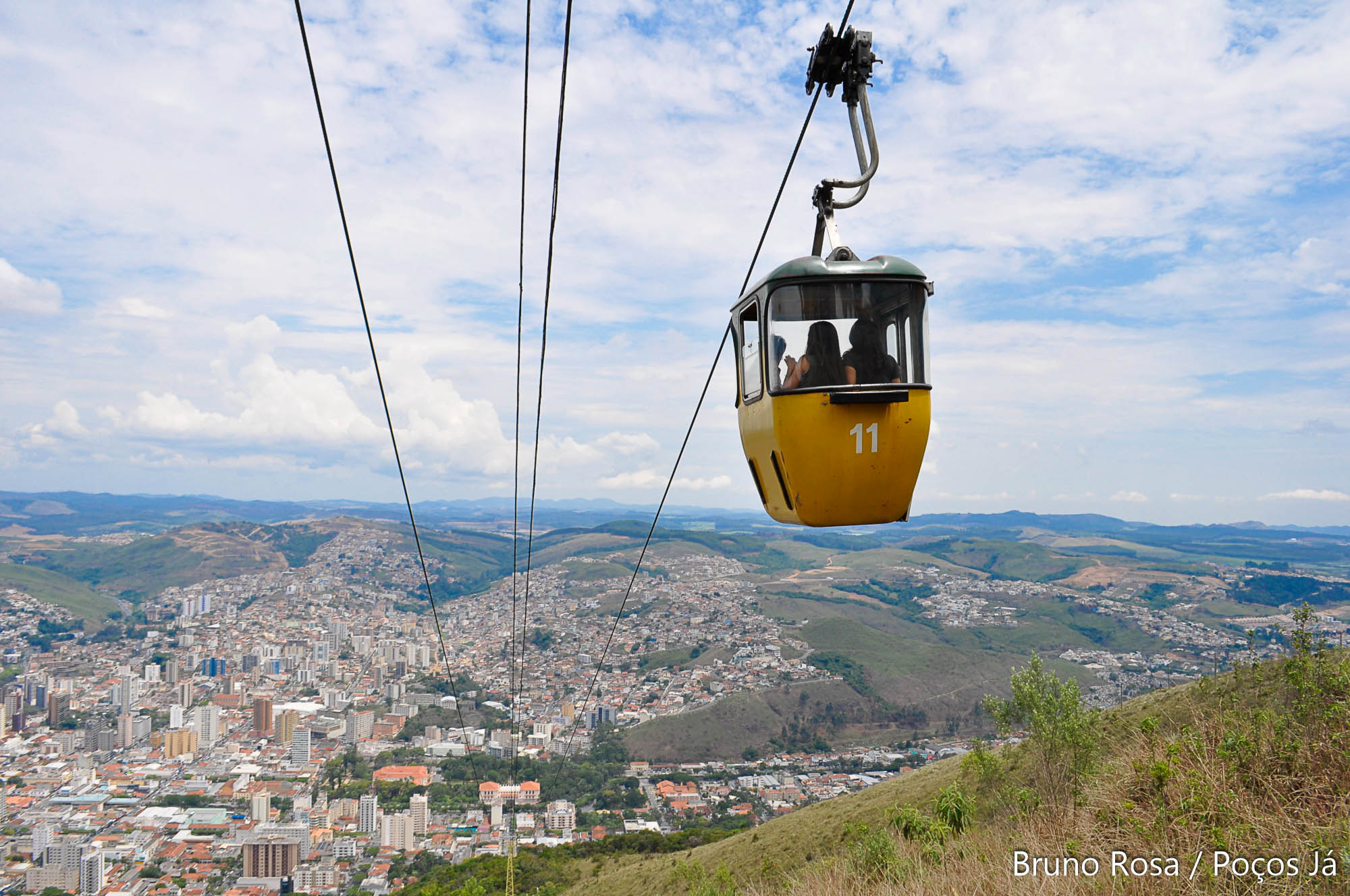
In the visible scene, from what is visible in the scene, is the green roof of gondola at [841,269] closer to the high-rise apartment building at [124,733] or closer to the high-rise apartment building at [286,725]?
the high-rise apartment building at [286,725]

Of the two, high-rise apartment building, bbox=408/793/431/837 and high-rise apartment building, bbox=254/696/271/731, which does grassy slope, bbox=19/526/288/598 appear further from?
high-rise apartment building, bbox=408/793/431/837

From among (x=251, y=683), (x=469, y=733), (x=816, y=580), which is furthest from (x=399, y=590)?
(x=816, y=580)

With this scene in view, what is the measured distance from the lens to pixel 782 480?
5891 millimetres

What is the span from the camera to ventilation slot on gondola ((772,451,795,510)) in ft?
19.0

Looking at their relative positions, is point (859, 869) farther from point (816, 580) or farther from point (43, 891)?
point (816, 580)

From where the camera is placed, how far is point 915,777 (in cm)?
3102

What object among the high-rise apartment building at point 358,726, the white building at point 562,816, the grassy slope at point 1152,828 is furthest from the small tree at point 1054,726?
the high-rise apartment building at point 358,726

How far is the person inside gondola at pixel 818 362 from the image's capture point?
5613 mm

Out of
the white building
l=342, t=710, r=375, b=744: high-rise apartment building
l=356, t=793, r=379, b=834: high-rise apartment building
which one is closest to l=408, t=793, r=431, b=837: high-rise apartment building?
l=356, t=793, r=379, b=834: high-rise apartment building

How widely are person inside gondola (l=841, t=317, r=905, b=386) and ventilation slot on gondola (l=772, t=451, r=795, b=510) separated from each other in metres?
0.86

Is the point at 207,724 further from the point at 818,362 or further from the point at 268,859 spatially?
the point at 818,362

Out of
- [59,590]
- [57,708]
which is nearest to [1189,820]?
[57,708]

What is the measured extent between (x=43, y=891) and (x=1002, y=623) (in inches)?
5375

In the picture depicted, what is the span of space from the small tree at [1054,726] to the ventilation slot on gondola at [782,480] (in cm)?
1100
